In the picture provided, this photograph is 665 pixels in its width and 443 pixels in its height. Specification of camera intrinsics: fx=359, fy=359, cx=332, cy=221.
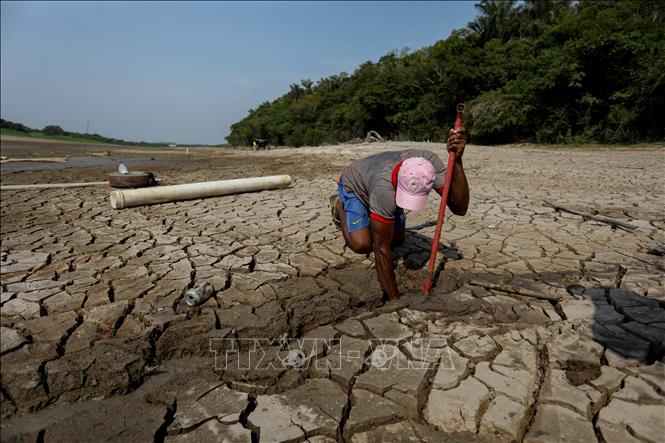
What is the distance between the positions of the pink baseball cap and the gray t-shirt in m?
0.09

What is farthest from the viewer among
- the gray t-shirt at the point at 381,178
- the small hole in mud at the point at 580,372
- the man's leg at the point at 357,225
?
the man's leg at the point at 357,225

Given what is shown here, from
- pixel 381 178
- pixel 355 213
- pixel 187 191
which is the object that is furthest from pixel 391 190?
pixel 187 191

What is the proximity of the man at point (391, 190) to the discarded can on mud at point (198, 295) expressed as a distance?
3.68 feet

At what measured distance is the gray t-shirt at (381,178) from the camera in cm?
224

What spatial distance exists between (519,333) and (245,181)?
14.0 ft

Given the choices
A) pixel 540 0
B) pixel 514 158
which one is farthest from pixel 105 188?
pixel 540 0

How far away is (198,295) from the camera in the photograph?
89.0 inches

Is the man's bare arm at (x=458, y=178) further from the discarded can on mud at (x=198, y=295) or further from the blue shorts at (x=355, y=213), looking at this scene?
the discarded can on mud at (x=198, y=295)

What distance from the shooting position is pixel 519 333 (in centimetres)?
197

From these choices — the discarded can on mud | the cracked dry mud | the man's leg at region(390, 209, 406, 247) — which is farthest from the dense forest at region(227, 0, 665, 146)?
the discarded can on mud

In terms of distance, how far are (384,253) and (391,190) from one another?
0.40m

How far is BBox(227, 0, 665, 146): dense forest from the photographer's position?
14602 millimetres

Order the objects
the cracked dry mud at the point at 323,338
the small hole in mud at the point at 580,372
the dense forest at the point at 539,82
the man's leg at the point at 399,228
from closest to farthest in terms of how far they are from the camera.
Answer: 1. the cracked dry mud at the point at 323,338
2. the small hole in mud at the point at 580,372
3. the man's leg at the point at 399,228
4. the dense forest at the point at 539,82

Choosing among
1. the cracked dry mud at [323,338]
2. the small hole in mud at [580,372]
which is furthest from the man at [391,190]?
the small hole in mud at [580,372]
